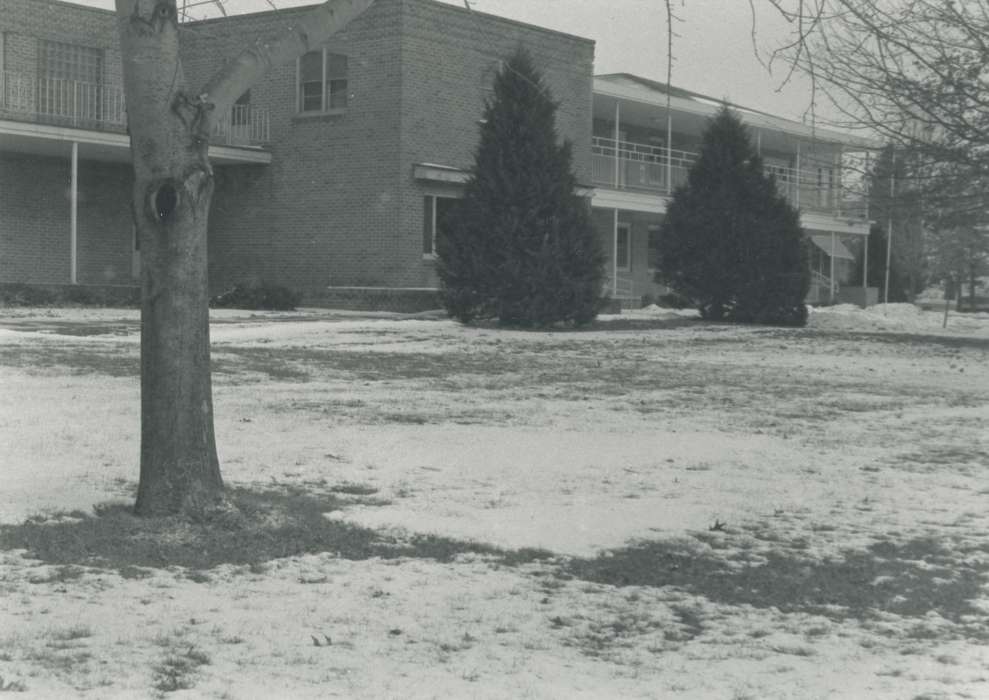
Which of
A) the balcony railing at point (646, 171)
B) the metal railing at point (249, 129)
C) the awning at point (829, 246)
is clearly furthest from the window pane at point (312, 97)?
the awning at point (829, 246)

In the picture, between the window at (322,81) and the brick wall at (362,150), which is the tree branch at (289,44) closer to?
A: the brick wall at (362,150)

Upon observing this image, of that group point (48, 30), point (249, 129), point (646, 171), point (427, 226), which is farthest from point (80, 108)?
point (646, 171)

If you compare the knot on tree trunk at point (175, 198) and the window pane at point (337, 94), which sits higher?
the window pane at point (337, 94)

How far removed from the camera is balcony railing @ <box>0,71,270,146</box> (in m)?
26.0

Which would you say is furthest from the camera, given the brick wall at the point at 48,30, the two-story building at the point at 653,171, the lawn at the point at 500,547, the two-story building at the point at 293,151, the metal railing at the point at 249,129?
the two-story building at the point at 653,171

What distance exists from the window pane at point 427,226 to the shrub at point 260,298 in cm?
336

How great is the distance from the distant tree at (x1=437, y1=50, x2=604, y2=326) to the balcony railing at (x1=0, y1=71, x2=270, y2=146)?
21.3 feet

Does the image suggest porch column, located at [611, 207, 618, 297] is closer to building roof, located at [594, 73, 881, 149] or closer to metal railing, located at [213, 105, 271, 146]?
building roof, located at [594, 73, 881, 149]

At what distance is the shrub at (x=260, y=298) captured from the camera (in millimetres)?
24609

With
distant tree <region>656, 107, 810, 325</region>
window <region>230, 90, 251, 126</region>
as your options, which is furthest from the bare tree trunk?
window <region>230, 90, 251, 126</region>

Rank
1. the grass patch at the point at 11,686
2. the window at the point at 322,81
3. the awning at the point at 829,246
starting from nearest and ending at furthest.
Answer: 1. the grass patch at the point at 11,686
2. the window at the point at 322,81
3. the awning at the point at 829,246

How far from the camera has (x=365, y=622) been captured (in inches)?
179

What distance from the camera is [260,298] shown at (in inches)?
969

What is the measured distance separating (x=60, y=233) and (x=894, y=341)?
1704 centimetres
